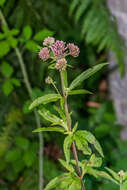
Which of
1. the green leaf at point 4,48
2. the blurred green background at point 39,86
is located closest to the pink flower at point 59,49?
the green leaf at point 4,48

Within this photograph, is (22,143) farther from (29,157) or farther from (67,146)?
(67,146)

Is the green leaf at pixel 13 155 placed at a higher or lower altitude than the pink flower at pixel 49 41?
lower

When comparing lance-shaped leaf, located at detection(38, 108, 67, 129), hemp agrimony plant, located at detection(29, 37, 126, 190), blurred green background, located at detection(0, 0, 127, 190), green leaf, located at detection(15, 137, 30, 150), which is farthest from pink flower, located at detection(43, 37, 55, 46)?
green leaf, located at detection(15, 137, 30, 150)

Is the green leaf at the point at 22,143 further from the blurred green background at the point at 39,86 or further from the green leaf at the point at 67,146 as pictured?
the green leaf at the point at 67,146

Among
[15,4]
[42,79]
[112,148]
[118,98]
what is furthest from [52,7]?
[112,148]

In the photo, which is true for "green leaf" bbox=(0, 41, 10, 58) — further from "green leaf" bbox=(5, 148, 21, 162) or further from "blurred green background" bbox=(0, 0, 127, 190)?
"green leaf" bbox=(5, 148, 21, 162)

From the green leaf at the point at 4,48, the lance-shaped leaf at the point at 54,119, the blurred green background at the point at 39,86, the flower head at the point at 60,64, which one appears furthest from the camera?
the blurred green background at the point at 39,86

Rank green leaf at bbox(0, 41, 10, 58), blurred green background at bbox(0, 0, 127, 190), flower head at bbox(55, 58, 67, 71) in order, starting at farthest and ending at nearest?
blurred green background at bbox(0, 0, 127, 190) → green leaf at bbox(0, 41, 10, 58) → flower head at bbox(55, 58, 67, 71)

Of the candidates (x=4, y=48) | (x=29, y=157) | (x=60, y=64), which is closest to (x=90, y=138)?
(x=60, y=64)
